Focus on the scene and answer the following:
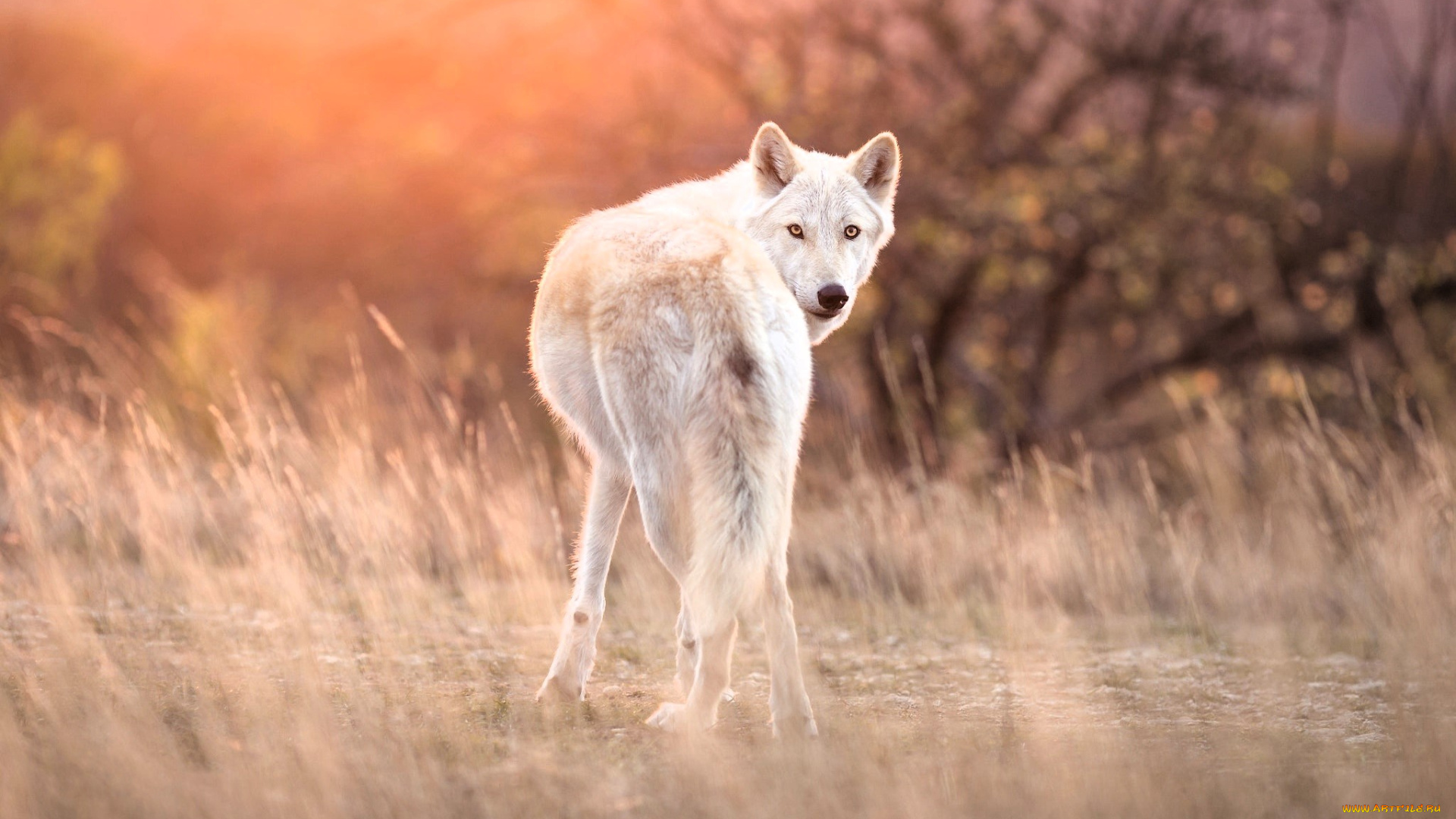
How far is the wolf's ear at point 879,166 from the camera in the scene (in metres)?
4.65

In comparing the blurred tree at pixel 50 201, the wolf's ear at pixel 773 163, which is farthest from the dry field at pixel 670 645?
the blurred tree at pixel 50 201

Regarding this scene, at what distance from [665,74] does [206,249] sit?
11632mm

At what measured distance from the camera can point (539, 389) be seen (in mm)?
4184

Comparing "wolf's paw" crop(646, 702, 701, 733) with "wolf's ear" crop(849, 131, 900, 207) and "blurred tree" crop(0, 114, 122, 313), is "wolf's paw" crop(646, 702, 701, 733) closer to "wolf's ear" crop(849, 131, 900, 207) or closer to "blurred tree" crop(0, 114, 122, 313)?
"wolf's ear" crop(849, 131, 900, 207)

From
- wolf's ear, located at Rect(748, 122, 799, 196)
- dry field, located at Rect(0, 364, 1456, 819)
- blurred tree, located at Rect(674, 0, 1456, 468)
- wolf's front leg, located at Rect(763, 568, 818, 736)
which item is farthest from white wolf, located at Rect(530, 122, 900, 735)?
blurred tree, located at Rect(674, 0, 1456, 468)

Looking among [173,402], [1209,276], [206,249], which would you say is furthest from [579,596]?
[206,249]

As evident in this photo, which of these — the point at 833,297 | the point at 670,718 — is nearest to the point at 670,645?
the point at 670,718

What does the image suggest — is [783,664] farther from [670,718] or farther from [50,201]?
[50,201]

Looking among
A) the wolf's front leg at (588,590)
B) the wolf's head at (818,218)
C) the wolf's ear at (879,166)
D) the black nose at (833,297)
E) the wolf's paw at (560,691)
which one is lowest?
the wolf's paw at (560,691)

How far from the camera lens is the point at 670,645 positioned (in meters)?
5.27

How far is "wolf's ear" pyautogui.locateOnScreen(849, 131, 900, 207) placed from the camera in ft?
15.3

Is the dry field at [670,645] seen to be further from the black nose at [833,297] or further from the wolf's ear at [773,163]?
the wolf's ear at [773,163]

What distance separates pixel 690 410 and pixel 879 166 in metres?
1.90

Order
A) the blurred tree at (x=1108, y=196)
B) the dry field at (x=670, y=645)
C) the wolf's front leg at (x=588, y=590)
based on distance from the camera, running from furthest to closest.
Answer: the blurred tree at (x=1108, y=196) → the wolf's front leg at (x=588, y=590) → the dry field at (x=670, y=645)
